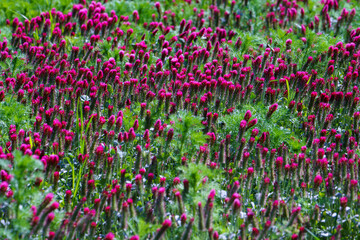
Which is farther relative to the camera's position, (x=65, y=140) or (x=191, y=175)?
(x=65, y=140)

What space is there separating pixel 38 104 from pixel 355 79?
3.10 meters

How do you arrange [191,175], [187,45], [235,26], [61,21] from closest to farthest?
[191,175] → [187,45] → [61,21] → [235,26]

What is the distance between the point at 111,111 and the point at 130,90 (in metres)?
0.49

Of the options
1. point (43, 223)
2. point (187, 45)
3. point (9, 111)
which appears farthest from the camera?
point (187, 45)

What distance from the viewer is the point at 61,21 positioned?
6.84 m

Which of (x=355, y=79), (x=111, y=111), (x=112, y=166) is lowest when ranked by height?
(x=112, y=166)

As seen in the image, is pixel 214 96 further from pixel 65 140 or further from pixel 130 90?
pixel 65 140

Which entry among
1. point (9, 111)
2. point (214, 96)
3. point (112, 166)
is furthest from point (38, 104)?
point (214, 96)

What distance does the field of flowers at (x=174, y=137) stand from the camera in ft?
11.1

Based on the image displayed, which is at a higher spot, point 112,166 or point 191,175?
point 191,175

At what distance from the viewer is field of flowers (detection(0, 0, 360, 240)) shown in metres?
3.37

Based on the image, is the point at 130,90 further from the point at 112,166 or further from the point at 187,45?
the point at 187,45

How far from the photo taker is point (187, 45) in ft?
20.3

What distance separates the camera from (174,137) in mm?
4184
